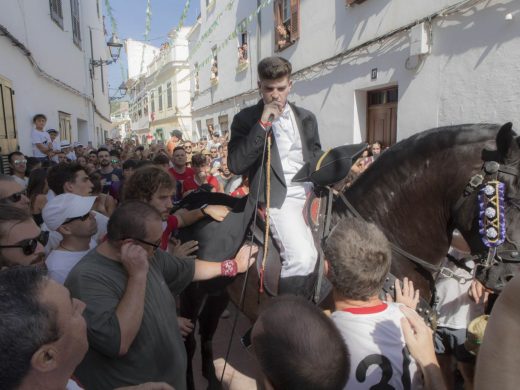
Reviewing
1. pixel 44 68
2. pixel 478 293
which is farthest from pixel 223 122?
pixel 478 293

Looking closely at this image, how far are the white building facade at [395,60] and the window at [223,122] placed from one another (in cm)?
469

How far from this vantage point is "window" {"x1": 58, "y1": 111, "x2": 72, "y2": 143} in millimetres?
11414

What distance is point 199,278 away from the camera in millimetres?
2436

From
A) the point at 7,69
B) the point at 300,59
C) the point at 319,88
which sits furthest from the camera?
the point at 300,59

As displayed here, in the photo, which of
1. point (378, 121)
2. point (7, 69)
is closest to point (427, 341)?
point (378, 121)

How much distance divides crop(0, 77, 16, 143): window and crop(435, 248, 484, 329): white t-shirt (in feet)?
21.8

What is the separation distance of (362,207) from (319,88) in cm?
765

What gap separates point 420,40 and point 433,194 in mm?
4938

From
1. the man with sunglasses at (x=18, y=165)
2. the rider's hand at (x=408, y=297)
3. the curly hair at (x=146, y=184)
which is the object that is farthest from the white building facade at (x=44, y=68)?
the rider's hand at (x=408, y=297)

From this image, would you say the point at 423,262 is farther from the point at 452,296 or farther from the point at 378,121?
the point at 378,121

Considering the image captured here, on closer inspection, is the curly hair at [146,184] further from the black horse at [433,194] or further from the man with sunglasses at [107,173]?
the man with sunglasses at [107,173]

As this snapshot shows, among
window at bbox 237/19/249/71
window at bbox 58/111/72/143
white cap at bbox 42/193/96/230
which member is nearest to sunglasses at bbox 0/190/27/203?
white cap at bbox 42/193/96/230

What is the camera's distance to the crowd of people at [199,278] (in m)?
1.01

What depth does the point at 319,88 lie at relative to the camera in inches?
376
